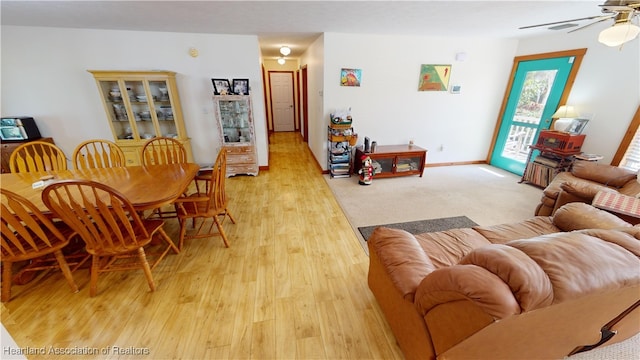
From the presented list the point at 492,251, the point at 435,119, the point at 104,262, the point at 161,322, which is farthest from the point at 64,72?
the point at 435,119

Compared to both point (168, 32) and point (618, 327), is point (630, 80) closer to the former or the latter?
point (618, 327)

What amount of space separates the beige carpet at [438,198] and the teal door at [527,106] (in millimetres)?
421

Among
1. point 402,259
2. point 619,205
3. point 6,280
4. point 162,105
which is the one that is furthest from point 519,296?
point 162,105

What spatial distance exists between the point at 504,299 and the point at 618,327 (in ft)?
3.90

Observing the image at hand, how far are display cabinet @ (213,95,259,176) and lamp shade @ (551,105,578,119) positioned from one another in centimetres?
461

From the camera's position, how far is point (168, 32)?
3406mm

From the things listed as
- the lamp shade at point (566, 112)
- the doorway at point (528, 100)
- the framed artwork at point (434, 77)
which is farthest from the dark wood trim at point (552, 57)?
the framed artwork at point (434, 77)

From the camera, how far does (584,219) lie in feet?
5.30

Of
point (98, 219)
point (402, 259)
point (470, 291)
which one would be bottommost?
point (402, 259)

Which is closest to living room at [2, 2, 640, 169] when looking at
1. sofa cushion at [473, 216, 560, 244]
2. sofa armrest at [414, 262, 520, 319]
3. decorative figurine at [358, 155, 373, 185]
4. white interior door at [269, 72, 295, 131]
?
decorative figurine at [358, 155, 373, 185]

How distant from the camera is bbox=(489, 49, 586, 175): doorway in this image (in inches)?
135

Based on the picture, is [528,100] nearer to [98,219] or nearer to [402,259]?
[402,259]

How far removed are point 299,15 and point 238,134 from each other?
216 centimetres

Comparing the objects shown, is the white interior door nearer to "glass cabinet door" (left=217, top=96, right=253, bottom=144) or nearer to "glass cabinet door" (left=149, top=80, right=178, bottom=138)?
"glass cabinet door" (left=217, top=96, right=253, bottom=144)
